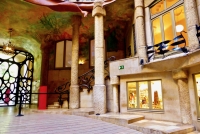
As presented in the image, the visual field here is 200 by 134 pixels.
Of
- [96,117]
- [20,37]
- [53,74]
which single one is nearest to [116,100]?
[96,117]

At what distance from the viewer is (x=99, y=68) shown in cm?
663

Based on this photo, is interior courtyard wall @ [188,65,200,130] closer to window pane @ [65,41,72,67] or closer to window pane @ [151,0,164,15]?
window pane @ [151,0,164,15]

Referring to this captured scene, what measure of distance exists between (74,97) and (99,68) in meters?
2.31

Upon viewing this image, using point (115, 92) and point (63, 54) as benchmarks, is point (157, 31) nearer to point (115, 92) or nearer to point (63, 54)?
point (115, 92)

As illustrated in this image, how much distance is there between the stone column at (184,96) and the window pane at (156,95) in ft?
2.65

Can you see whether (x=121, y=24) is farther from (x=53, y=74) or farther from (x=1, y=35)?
(x=1, y=35)

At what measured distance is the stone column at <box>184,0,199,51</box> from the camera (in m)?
4.33

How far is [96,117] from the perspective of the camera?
5.79m

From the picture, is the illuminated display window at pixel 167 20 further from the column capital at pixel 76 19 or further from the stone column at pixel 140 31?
the column capital at pixel 76 19

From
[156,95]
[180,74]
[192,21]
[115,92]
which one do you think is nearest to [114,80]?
[115,92]

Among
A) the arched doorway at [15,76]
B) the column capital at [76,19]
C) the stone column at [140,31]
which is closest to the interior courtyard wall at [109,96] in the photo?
the stone column at [140,31]

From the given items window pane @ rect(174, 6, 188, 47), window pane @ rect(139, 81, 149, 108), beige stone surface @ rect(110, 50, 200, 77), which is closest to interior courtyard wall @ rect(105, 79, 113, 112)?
beige stone surface @ rect(110, 50, 200, 77)

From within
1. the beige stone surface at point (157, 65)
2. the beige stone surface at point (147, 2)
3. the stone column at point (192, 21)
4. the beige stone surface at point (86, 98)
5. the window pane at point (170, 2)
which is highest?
the beige stone surface at point (147, 2)

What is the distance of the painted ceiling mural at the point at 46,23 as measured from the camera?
777 centimetres
